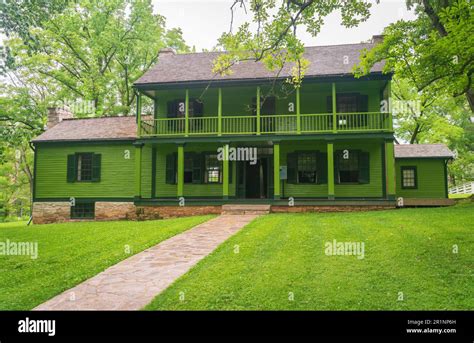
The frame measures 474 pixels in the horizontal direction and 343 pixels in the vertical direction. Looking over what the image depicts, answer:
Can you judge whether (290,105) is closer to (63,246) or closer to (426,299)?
(63,246)

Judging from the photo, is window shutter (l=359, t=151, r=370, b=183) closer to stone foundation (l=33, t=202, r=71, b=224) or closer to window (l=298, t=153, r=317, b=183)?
window (l=298, t=153, r=317, b=183)

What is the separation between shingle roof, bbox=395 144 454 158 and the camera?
18.2 meters

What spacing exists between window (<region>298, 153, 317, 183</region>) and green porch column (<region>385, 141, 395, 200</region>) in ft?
10.6

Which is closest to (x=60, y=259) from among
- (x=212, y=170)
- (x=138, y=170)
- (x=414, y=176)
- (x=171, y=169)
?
(x=138, y=170)

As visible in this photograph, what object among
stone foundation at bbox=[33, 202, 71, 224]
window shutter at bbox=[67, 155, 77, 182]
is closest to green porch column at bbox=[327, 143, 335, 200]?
window shutter at bbox=[67, 155, 77, 182]

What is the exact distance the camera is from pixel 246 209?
14.3 m

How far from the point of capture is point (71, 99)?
27.2 meters

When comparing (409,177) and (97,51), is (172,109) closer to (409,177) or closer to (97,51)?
(97,51)

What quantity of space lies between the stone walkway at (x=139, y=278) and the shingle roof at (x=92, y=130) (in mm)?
10354

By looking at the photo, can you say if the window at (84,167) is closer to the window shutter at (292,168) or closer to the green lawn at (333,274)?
the window shutter at (292,168)

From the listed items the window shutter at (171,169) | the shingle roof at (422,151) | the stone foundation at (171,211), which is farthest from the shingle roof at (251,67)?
the stone foundation at (171,211)

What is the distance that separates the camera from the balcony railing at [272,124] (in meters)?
15.2

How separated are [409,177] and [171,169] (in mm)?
12956
